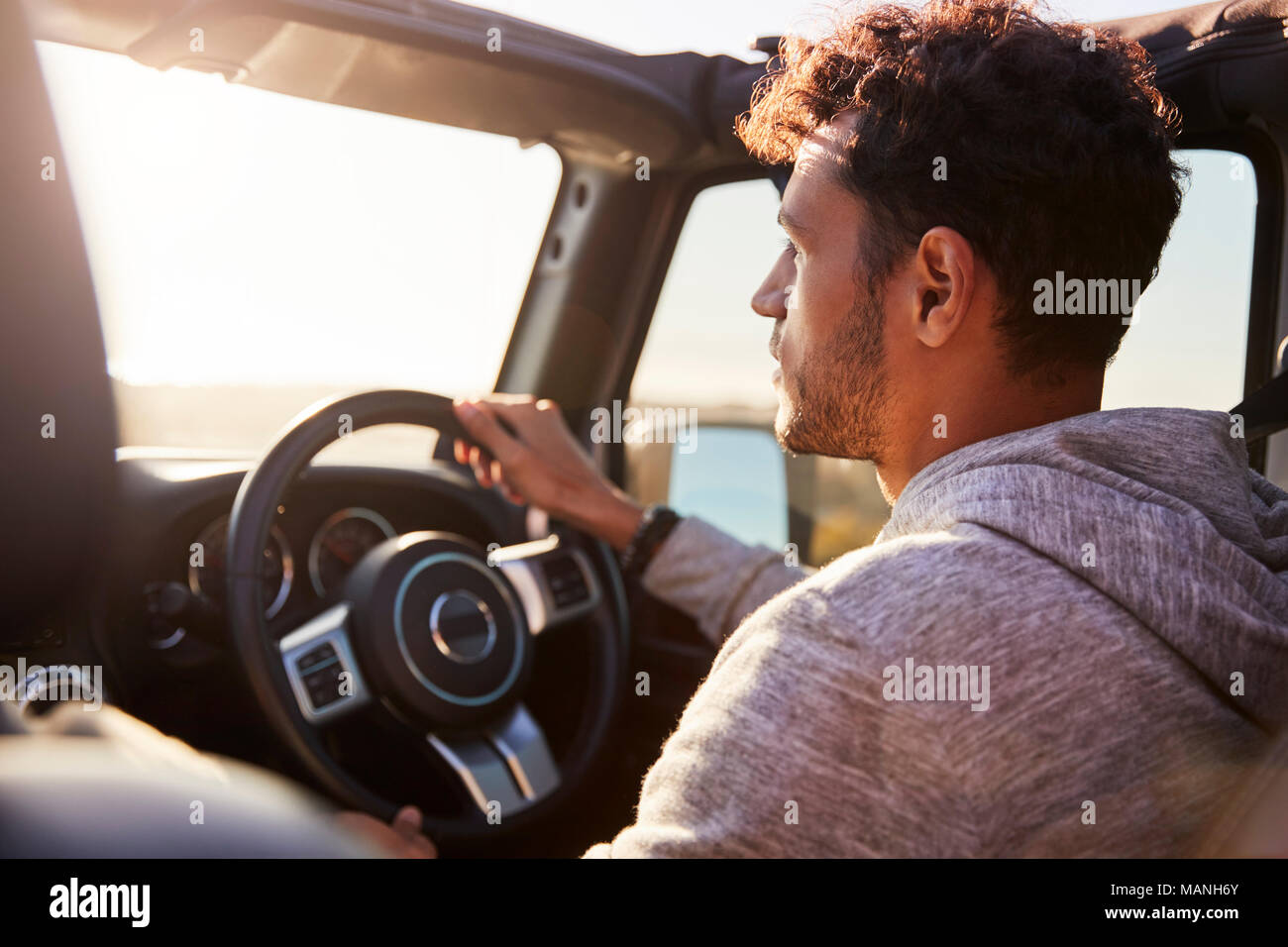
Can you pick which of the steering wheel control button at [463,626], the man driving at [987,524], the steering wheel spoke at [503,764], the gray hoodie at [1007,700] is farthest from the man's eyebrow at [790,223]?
the steering wheel spoke at [503,764]

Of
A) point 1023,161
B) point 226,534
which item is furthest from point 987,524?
point 226,534

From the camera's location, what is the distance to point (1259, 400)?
5.98 feet

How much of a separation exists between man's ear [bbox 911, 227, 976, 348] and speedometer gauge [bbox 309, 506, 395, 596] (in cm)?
136

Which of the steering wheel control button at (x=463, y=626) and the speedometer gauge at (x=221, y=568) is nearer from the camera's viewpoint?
the steering wheel control button at (x=463, y=626)

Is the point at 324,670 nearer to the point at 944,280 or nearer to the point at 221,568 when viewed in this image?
the point at 221,568

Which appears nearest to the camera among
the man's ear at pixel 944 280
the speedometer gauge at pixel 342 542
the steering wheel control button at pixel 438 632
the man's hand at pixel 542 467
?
the man's ear at pixel 944 280

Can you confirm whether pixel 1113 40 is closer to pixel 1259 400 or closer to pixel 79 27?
pixel 1259 400

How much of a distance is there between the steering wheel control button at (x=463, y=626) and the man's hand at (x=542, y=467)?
0.28m

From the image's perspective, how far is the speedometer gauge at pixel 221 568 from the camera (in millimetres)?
2127

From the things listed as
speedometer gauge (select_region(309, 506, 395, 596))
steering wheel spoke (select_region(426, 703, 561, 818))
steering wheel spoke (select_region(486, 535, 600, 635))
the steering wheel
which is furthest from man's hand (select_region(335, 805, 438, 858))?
speedometer gauge (select_region(309, 506, 395, 596))

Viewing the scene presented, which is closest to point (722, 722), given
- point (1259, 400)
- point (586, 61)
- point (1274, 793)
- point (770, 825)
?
point (770, 825)

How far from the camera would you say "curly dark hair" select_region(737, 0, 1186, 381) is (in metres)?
1.34

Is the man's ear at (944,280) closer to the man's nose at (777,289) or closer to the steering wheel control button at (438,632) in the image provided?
the man's nose at (777,289)
